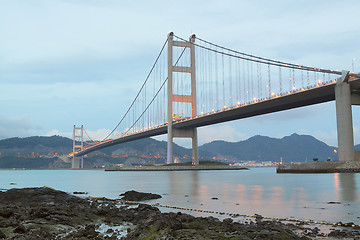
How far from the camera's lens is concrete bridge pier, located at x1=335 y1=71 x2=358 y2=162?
40.5 metres

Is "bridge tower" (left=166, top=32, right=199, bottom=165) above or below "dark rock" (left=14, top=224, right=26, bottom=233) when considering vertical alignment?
above

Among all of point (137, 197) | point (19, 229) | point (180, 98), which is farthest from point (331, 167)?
point (19, 229)

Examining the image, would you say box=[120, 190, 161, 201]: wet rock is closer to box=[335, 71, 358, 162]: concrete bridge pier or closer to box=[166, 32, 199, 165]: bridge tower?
box=[335, 71, 358, 162]: concrete bridge pier

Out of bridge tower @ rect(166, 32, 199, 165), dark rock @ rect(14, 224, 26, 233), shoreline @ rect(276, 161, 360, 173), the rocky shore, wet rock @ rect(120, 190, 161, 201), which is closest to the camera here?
the rocky shore

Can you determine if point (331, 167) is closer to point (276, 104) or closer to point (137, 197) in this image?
point (276, 104)

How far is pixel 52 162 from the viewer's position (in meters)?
174

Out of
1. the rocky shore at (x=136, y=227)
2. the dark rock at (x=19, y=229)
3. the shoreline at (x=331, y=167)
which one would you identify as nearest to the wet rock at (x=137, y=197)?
the rocky shore at (x=136, y=227)

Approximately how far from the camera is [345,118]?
134 feet

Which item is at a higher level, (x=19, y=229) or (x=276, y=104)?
(x=276, y=104)

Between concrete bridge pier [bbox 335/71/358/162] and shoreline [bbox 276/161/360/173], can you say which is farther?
concrete bridge pier [bbox 335/71/358/162]

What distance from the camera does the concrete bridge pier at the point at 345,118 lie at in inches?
1596

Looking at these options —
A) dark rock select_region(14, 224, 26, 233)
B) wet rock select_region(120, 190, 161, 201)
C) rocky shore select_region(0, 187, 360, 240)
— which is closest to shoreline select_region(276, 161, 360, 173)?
wet rock select_region(120, 190, 161, 201)

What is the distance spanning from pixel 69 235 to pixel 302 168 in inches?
1655

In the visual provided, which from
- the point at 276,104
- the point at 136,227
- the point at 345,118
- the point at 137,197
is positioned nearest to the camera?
the point at 136,227
